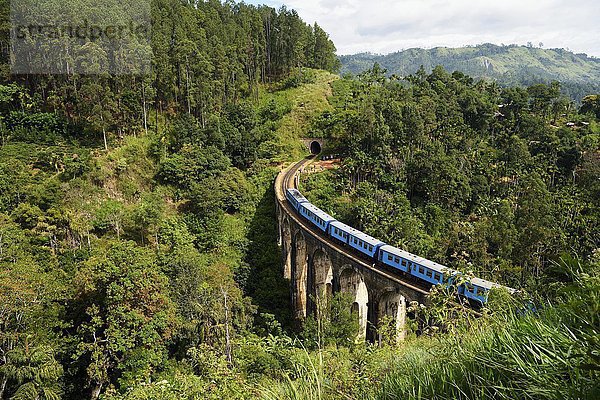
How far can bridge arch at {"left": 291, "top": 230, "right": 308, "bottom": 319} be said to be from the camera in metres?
35.0

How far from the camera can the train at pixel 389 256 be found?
64.3 ft

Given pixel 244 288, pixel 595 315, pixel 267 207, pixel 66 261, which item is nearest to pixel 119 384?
pixel 66 261

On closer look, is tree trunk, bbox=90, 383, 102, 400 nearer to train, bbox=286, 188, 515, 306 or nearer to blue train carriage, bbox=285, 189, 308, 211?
train, bbox=286, 188, 515, 306

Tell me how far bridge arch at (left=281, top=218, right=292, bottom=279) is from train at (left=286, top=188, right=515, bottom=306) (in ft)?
8.15

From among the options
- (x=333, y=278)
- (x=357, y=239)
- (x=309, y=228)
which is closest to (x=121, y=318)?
(x=333, y=278)

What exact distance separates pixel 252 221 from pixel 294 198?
7186 mm

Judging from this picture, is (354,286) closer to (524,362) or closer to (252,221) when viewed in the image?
(252,221)

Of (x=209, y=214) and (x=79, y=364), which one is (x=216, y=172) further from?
(x=79, y=364)

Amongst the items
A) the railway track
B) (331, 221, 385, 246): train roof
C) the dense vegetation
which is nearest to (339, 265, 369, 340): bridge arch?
the railway track

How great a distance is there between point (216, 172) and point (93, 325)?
26.4m

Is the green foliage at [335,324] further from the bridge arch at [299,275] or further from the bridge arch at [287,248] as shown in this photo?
the bridge arch at [287,248]

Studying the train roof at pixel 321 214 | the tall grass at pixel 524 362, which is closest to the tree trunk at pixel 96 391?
the train roof at pixel 321 214

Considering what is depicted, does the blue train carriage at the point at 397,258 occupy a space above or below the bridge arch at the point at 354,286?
above

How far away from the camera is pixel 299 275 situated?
3591 cm
